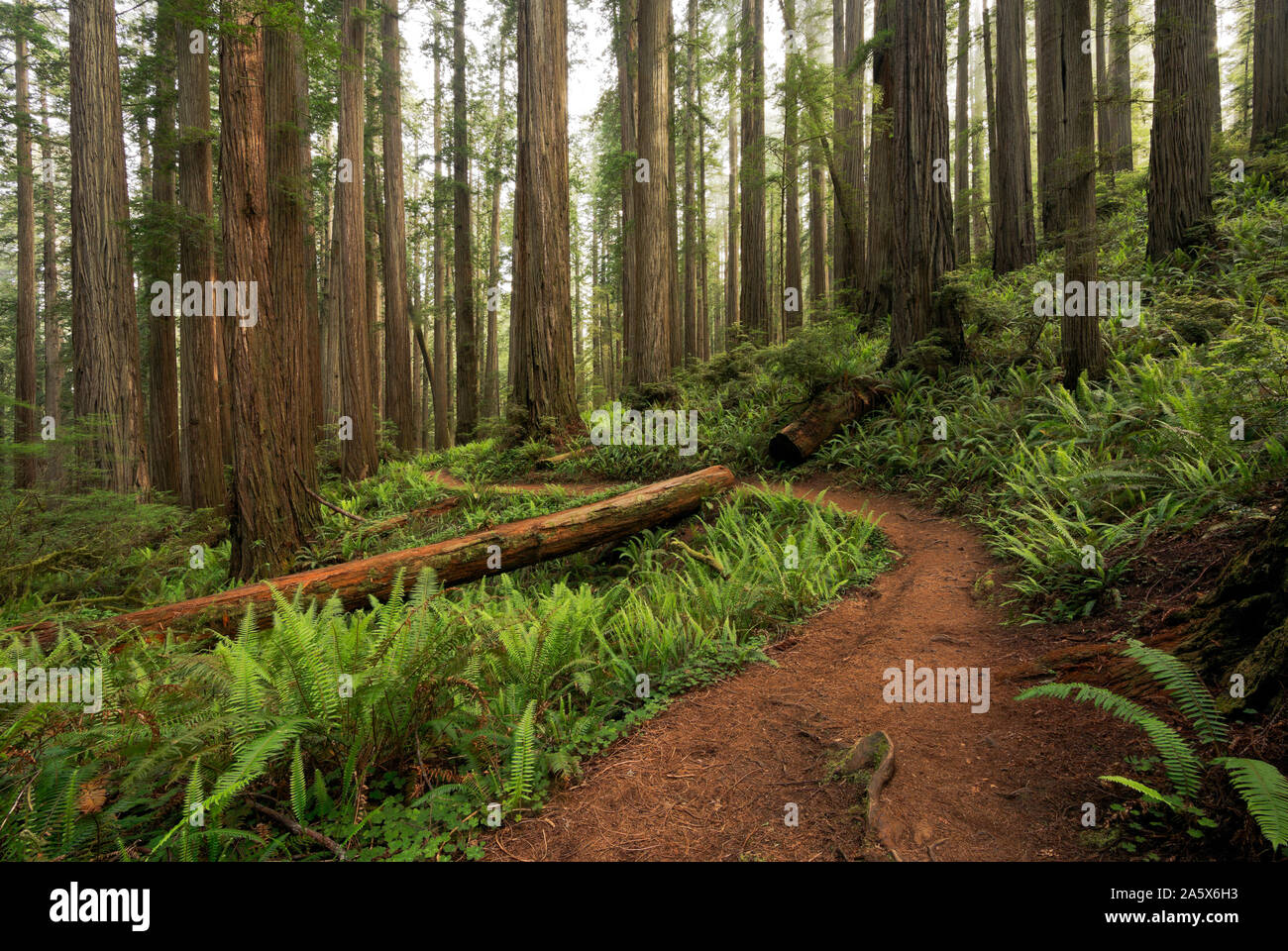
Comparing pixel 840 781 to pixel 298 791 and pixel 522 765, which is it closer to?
pixel 522 765

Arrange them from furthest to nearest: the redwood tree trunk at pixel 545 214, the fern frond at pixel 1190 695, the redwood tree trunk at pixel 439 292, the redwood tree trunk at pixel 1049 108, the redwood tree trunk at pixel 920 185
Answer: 1. the redwood tree trunk at pixel 439 292
2. the redwood tree trunk at pixel 545 214
3. the redwood tree trunk at pixel 1049 108
4. the redwood tree trunk at pixel 920 185
5. the fern frond at pixel 1190 695

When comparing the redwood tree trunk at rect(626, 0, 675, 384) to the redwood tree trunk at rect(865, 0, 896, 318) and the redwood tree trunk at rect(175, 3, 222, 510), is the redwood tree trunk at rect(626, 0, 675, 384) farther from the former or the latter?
the redwood tree trunk at rect(175, 3, 222, 510)

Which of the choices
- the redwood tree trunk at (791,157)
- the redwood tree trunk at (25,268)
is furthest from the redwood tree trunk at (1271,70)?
the redwood tree trunk at (25,268)

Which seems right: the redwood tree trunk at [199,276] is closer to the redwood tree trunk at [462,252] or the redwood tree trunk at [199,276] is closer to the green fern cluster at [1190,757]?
the redwood tree trunk at [462,252]

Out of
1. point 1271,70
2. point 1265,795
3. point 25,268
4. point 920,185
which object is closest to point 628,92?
point 920,185

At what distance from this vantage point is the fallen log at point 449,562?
4297 millimetres

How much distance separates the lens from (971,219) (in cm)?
2419

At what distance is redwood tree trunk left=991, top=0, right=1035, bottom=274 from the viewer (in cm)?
1220

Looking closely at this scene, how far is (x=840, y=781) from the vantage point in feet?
8.03

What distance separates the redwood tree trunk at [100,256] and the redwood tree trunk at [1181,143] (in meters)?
16.1
